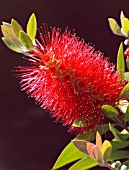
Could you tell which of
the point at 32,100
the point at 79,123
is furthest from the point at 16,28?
the point at 32,100

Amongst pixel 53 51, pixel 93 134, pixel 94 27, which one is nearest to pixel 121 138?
pixel 93 134

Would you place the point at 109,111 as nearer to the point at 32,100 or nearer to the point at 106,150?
the point at 106,150

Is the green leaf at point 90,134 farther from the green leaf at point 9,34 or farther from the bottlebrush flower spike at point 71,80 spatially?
the green leaf at point 9,34

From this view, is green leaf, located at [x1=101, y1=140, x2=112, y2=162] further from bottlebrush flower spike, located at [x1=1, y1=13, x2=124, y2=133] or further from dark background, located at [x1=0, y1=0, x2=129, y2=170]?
dark background, located at [x1=0, y1=0, x2=129, y2=170]

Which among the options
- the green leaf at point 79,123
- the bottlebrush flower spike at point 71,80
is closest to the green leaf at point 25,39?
the bottlebrush flower spike at point 71,80

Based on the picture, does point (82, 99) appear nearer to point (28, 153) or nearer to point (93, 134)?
point (93, 134)

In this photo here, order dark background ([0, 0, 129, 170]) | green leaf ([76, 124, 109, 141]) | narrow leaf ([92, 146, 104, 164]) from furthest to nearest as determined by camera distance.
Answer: dark background ([0, 0, 129, 170]) < green leaf ([76, 124, 109, 141]) < narrow leaf ([92, 146, 104, 164])

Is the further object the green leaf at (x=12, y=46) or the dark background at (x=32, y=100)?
the dark background at (x=32, y=100)

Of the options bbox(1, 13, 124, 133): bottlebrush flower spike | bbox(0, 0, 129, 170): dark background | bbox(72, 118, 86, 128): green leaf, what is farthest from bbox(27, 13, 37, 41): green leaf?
bbox(0, 0, 129, 170): dark background
